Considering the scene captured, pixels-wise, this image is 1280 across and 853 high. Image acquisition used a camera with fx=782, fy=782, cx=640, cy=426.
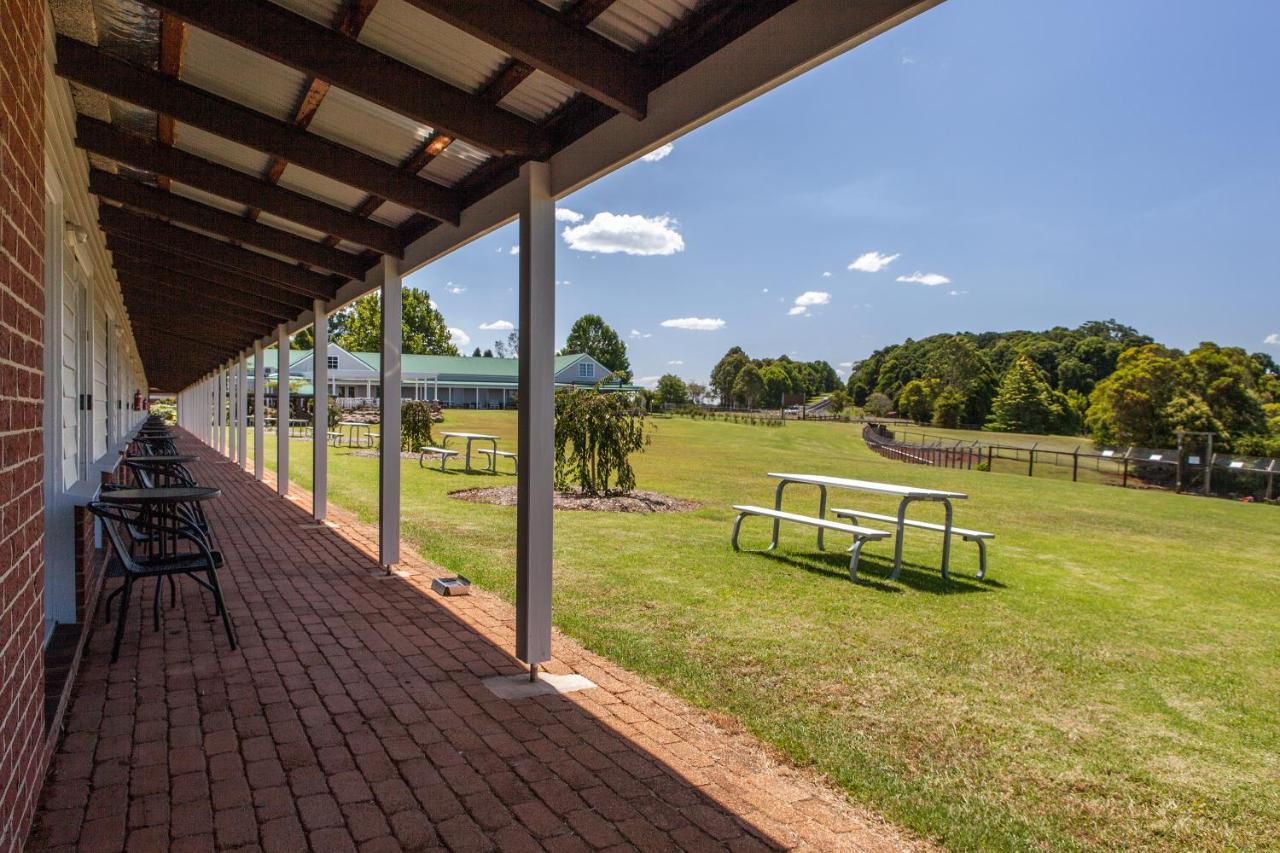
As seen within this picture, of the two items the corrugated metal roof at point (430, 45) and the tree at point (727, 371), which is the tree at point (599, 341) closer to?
the tree at point (727, 371)

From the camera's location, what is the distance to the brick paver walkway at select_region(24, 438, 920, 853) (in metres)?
2.70

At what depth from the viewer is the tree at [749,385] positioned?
91.8 m

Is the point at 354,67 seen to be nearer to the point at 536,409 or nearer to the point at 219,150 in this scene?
the point at 536,409

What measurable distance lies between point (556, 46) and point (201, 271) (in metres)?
7.08

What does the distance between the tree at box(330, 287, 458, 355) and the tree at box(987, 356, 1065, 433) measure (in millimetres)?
50347

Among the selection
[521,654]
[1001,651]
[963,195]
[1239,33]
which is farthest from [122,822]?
[963,195]

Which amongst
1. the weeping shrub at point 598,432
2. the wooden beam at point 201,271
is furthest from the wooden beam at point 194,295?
the weeping shrub at point 598,432

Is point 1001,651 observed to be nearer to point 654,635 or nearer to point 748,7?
point 654,635

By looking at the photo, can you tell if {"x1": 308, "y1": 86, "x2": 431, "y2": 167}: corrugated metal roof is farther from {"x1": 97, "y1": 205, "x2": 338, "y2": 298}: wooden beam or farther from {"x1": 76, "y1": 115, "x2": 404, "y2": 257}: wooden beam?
{"x1": 97, "y1": 205, "x2": 338, "y2": 298}: wooden beam

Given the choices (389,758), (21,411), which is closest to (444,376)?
(389,758)

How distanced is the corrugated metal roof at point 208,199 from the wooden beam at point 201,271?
4.72 feet

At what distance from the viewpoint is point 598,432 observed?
40.7 ft

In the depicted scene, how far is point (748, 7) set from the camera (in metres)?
2.72

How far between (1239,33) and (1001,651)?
32765 millimetres
